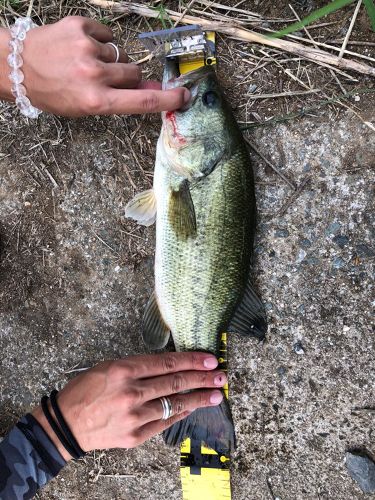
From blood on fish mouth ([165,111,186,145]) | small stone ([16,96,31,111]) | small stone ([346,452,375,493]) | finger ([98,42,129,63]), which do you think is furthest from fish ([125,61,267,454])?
small stone ([346,452,375,493])

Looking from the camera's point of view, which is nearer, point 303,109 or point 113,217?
point 303,109

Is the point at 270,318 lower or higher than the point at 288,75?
lower

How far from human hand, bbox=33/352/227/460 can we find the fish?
0.12 m

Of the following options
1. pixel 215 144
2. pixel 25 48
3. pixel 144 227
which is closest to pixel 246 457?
pixel 144 227

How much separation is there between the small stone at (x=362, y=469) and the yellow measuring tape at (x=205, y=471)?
30.0 inches

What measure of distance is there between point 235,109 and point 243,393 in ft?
5.80

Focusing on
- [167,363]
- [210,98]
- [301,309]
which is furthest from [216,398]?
[210,98]

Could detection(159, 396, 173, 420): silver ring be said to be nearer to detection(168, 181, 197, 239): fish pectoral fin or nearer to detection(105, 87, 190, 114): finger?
detection(168, 181, 197, 239): fish pectoral fin

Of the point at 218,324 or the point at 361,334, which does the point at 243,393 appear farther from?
the point at 361,334

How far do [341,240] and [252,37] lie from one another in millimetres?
1317

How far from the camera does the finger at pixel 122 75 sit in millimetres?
1891

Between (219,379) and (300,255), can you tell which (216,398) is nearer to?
(219,379)

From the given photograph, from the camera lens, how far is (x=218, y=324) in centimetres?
242

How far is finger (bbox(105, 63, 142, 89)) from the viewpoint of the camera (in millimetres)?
1891
